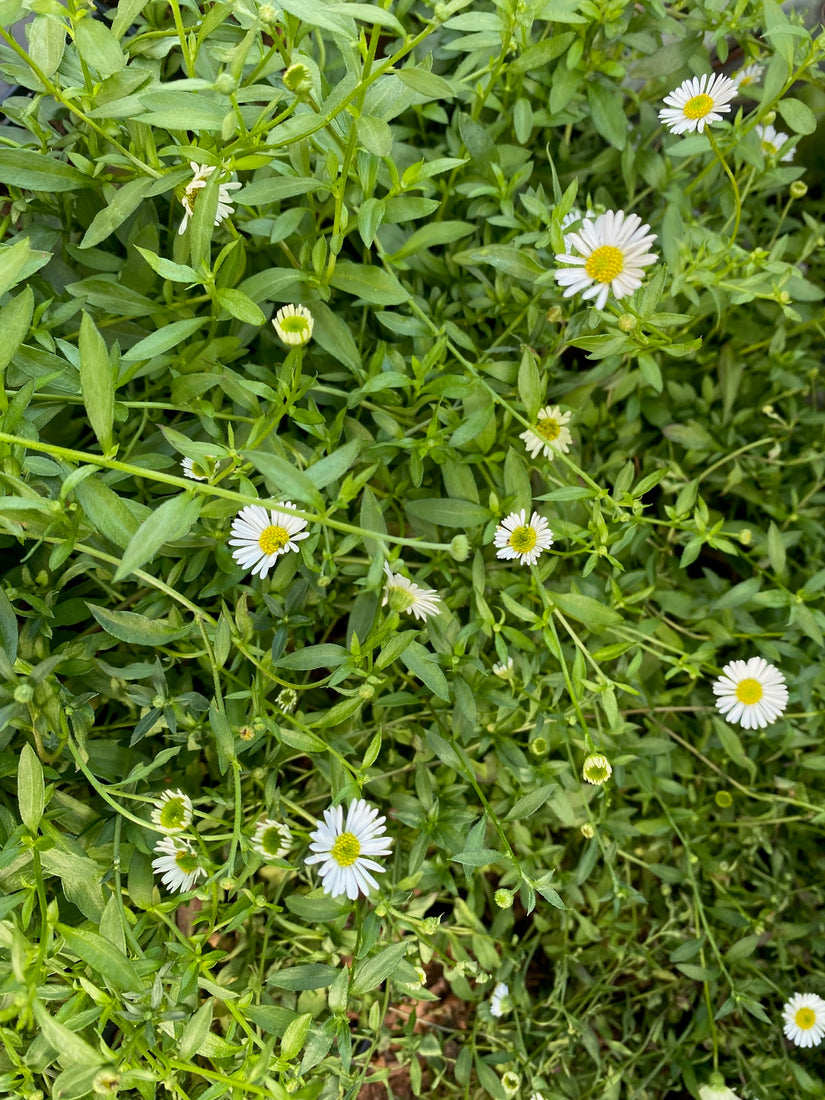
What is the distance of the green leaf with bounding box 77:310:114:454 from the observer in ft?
2.32

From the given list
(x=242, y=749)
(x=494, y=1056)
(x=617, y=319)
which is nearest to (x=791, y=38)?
(x=617, y=319)

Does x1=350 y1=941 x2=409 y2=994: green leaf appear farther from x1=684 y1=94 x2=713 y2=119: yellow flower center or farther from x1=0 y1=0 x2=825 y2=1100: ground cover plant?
x1=684 y1=94 x2=713 y2=119: yellow flower center

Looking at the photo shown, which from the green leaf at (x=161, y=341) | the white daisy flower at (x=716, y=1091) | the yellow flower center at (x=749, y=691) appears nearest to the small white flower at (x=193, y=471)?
the green leaf at (x=161, y=341)

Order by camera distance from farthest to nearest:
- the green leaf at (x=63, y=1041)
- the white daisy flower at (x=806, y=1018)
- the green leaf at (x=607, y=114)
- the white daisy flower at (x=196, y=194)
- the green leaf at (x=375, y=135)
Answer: the white daisy flower at (x=806, y=1018) → the green leaf at (x=607, y=114) → the white daisy flower at (x=196, y=194) → the green leaf at (x=375, y=135) → the green leaf at (x=63, y=1041)

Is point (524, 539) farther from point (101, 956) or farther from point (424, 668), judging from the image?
point (101, 956)

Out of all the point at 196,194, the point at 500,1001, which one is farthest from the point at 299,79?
the point at 500,1001

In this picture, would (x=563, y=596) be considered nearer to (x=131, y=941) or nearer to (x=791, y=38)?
(x=131, y=941)

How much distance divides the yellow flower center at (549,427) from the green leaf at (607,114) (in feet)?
1.26

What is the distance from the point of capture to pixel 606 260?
855 millimetres

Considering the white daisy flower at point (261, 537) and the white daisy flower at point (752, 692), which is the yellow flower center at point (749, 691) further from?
the white daisy flower at point (261, 537)

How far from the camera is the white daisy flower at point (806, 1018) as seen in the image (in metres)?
1.23

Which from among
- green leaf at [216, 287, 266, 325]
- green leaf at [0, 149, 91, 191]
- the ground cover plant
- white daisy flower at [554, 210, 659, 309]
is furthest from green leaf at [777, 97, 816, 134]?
green leaf at [0, 149, 91, 191]

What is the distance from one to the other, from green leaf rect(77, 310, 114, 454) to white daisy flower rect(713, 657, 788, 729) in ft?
2.76

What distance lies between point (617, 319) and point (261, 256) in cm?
44
